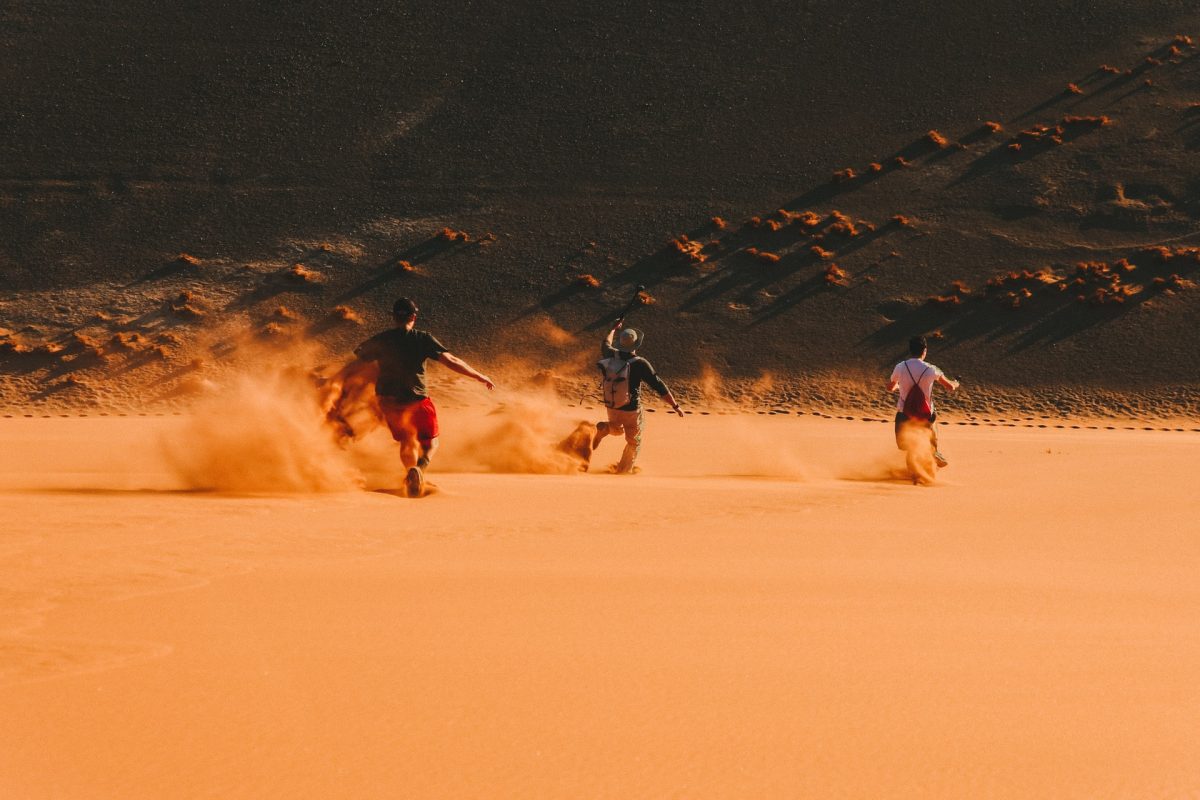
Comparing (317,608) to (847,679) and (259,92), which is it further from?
(259,92)

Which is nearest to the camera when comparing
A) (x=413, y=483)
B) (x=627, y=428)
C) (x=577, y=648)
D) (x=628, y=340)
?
(x=577, y=648)

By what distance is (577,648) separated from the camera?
573 centimetres

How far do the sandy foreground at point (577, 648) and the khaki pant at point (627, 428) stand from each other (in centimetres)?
346

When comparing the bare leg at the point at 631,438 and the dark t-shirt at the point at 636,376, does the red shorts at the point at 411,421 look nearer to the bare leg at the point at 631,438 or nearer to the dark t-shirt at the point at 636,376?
the dark t-shirt at the point at 636,376

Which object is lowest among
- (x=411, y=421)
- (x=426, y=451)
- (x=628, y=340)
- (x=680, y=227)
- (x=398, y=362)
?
(x=426, y=451)

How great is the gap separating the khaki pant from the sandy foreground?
3.46 metres

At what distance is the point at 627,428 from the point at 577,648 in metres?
9.52

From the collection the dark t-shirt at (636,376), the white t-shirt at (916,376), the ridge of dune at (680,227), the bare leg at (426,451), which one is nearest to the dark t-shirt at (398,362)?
the bare leg at (426,451)

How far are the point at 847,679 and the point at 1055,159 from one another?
49160mm

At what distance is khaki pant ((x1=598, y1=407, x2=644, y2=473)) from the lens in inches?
593

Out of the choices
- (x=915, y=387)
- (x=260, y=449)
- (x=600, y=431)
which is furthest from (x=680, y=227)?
(x=260, y=449)

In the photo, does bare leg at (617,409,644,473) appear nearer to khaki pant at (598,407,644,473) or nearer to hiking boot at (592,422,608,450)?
khaki pant at (598,407,644,473)

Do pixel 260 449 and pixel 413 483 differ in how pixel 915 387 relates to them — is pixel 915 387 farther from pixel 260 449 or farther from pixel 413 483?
pixel 260 449

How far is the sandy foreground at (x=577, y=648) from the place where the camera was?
4.16m
